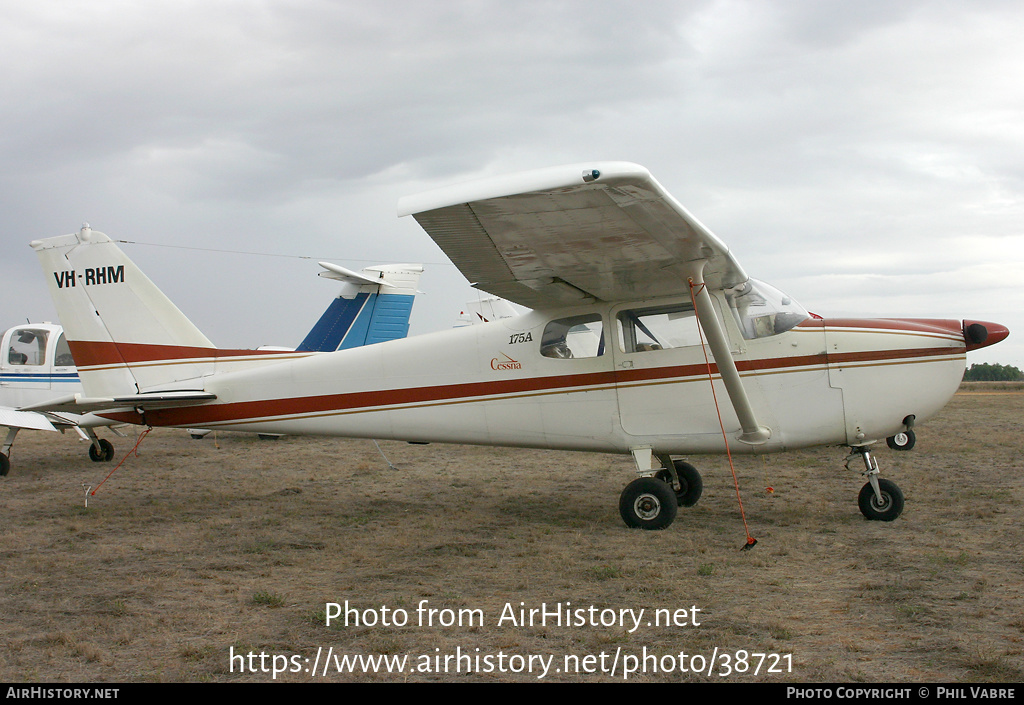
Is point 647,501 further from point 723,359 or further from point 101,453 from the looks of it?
point 101,453

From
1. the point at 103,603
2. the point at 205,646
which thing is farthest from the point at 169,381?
the point at 205,646

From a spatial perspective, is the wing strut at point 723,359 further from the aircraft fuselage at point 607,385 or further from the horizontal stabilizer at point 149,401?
the horizontal stabilizer at point 149,401

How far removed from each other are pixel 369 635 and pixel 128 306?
6.06 m

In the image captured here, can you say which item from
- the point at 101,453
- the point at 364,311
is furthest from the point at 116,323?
the point at 101,453

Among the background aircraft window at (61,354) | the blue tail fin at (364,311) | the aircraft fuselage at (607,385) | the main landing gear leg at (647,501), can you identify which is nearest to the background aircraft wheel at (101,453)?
the background aircraft window at (61,354)

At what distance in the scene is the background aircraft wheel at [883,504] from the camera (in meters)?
6.18

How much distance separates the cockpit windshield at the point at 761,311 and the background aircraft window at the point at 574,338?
1.25 metres

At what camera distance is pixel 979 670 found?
9.95 feet

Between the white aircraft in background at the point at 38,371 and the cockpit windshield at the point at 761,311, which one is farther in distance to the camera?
the white aircraft in background at the point at 38,371

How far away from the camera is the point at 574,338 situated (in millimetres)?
6734

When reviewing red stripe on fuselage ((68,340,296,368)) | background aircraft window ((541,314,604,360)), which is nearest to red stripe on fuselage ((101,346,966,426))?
background aircraft window ((541,314,604,360))

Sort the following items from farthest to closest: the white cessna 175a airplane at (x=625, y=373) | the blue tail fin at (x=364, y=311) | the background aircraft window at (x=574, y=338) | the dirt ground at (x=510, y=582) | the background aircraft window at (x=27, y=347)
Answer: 1. the background aircraft window at (x=27, y=347)
2. the blue tail fin at (x=364, y=311)
3. the background aircraft window at (x=574, y=338)
4. the white cessna 175a airplane at (x=625, y=373)
5. the dirt ground at (x=510, y=582)
